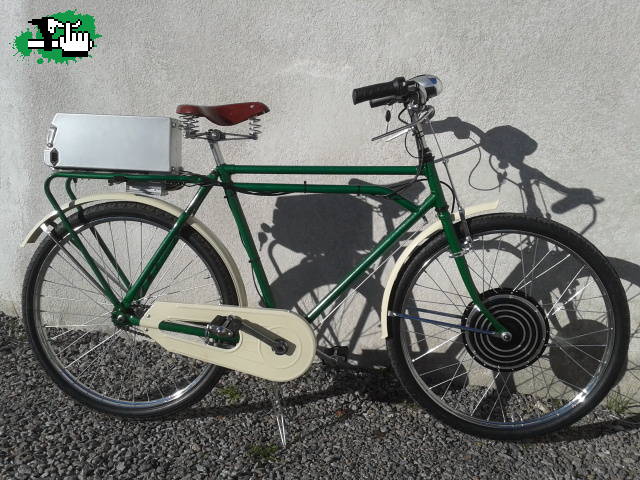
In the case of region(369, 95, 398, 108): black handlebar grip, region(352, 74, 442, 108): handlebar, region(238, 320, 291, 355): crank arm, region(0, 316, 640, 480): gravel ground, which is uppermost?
region(352, 74, 442, 108): handlebar

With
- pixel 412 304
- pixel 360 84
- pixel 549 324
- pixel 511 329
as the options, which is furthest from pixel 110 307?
pixel 549 324

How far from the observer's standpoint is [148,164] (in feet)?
8.59

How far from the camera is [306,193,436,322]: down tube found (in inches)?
104

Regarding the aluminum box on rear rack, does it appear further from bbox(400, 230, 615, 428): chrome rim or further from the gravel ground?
bbox(400, 230, 615, 428): chrome rim

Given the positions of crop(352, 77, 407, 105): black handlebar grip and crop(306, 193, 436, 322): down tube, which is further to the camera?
crop(306, 193, 436, 322): down tube

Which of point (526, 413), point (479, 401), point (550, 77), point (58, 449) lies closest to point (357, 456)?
point (479, 401)

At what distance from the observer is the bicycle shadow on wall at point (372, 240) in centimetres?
297

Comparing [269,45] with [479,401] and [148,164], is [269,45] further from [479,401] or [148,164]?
[479,401]

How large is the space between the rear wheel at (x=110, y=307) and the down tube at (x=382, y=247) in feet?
1.41

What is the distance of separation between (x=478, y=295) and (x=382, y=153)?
35.4 inches

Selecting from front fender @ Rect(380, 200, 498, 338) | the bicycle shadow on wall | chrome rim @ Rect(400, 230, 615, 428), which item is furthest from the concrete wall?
front fender @ Rect(380, 200, 498, 338)

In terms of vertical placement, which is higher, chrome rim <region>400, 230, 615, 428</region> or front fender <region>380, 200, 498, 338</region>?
front fender <region>380, 200, 498, 338</region>

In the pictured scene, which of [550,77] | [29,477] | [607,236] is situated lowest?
[29,477]

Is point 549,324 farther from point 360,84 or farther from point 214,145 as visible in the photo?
point 214,145
